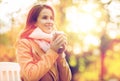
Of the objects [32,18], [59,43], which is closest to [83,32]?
[59,43]

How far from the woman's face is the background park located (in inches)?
2.4

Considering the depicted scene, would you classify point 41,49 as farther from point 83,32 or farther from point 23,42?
point 83,32

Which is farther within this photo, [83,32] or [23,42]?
[83,32]

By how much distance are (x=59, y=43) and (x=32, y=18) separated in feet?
0.77

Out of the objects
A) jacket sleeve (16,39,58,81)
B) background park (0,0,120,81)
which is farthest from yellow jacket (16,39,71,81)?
background park (0,0,120,81)

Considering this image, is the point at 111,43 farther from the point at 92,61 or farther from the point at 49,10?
the point at 49,10

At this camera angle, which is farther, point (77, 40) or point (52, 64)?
point (77, 40)

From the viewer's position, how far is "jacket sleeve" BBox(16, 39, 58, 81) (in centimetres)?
192

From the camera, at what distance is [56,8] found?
2.05 meters

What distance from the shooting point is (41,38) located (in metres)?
1.97

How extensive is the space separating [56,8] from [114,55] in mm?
474

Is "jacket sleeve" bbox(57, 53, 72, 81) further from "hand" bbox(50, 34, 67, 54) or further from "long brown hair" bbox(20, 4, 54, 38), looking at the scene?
"long brown hair" bbox(20, 4, 54, 38)

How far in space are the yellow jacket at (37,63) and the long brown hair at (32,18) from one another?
50 millimetres

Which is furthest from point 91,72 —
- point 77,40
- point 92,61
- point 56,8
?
point 56,8
